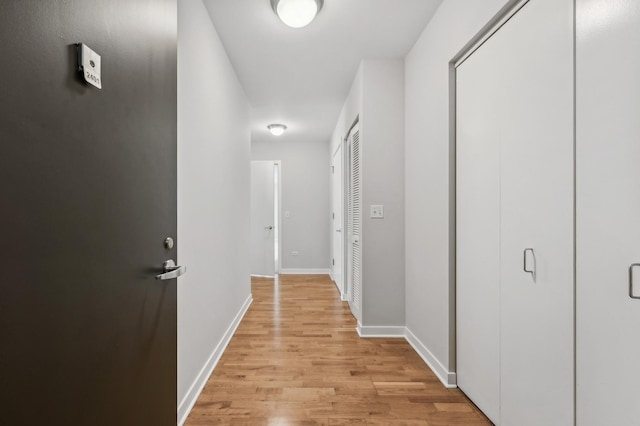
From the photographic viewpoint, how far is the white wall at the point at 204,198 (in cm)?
176

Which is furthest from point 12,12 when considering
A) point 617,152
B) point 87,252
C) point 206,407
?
point 206,407

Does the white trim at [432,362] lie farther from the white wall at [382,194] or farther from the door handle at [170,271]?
the door handle at [170,271]

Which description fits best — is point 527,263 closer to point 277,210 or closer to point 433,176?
point 433,176

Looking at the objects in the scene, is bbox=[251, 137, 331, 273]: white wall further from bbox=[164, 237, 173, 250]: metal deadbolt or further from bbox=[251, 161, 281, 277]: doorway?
bbox=[164, 237, 173, 250]: metal deadbolt

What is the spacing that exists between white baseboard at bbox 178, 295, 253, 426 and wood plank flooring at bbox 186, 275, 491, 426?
0.13 ft

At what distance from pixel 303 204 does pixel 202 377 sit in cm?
444

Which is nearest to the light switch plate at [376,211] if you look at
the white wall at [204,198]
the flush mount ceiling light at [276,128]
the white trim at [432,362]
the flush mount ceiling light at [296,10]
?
the white trim at [432,362]

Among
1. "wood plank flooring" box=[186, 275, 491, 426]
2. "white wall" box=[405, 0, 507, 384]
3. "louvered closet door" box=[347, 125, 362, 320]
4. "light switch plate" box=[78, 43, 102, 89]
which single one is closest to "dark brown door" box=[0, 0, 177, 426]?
"light switch plate" box=[78, 43, 102, 89]

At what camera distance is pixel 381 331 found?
2.97 m

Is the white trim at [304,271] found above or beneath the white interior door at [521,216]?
beneath

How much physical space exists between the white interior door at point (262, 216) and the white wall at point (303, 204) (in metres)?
0.26

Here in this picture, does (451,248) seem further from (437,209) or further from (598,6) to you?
(598,6)

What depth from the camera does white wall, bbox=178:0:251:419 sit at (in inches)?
69.3

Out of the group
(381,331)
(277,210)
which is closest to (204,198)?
(381,331)
